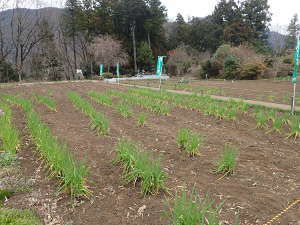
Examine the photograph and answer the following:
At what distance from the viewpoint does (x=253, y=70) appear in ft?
64.9

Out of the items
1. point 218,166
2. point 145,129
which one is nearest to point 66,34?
point 145,129

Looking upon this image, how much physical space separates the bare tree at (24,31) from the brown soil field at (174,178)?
23.3m

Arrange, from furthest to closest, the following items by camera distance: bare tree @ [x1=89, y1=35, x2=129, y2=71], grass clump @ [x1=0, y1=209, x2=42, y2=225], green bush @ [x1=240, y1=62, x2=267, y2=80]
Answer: bare tree @ [x1=89, y1=35, x2=129, y2=71]
green bush @ [x1=240, y1=62, x2=267, y2=80]
grass clump @ [x1=0, y1=209, x2=42, y2=225]

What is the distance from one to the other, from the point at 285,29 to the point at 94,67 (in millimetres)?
28347

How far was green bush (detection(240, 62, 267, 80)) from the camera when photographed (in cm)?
1952

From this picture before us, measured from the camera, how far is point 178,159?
350 cm

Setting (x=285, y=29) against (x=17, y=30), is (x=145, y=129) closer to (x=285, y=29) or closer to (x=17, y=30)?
(x=17, y=30)

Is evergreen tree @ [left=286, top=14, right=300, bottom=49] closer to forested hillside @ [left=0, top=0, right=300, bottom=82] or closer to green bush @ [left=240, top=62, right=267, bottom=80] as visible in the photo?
forested hillside @ [left=0, top=0, right=300, bottom=82]

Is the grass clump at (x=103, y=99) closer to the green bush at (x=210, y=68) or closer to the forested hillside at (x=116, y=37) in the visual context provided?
the green bush at (x=210, y=68)

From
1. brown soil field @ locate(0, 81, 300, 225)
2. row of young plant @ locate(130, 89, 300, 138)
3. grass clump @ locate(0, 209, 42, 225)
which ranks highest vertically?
row of young plant @ locate(130, 89, 300, 138)

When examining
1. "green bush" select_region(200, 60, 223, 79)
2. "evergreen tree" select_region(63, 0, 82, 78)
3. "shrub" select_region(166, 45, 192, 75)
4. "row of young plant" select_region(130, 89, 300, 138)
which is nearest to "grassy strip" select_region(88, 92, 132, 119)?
"row of young plant" select_region(130, 89, 300, 138)

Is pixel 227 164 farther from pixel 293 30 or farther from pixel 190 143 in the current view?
pixel 293 30

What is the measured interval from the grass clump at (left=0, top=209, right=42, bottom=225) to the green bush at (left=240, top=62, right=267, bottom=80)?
20042 mm

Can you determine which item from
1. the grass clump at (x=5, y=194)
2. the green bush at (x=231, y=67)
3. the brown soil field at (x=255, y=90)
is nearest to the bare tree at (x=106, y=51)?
the green bush at (x=231, y=67)
